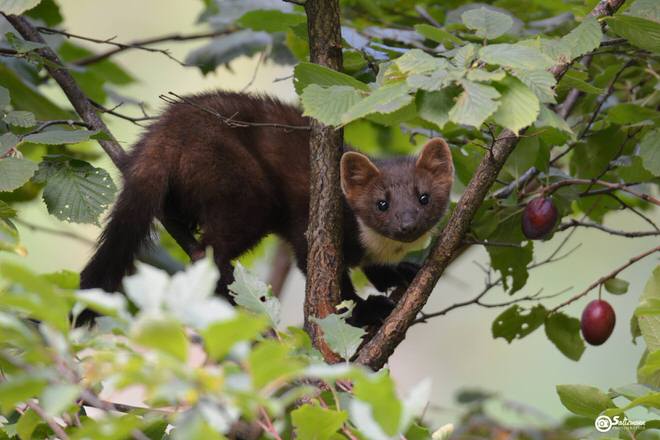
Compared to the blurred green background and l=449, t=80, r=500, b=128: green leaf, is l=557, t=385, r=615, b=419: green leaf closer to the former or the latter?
l=449, t=80, r=500, b=128: green leaf

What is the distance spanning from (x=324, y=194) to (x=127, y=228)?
124 cm

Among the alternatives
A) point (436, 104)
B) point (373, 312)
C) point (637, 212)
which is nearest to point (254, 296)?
point (436, 104)

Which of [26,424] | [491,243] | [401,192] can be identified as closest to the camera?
[26,424]

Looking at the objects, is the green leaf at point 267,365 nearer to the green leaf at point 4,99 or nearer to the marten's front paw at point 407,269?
the green leaf at point 4,99

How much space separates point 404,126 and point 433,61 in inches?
87.4

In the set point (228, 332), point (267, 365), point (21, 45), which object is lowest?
point (21, 45)

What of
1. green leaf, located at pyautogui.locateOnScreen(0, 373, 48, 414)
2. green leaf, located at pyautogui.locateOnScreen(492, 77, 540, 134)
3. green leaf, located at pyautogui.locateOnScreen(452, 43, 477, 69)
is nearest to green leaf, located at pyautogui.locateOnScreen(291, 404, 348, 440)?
green leaf, located at pyautogui.locateOnScreen(0, 373, 48, 414)

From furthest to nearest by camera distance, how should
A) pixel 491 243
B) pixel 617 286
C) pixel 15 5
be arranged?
pixel 617 286, pixel 491 243, pixel 15 5

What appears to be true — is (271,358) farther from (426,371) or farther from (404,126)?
(426,371)

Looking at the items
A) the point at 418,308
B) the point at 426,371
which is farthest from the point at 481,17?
the point at 426,371

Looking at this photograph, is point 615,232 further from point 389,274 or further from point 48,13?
point 48,13

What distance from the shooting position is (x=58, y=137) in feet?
11.4

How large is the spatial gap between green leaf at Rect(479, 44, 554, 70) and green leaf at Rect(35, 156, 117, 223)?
1685 millimetres

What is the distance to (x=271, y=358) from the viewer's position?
1585 millimetres
